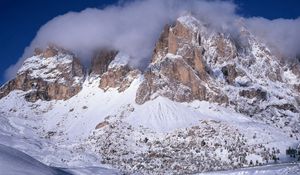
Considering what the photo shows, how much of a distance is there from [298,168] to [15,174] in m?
18.6

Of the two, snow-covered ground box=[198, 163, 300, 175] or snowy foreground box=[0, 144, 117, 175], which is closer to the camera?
snowy foreground box=[0, 144, 117, 175]

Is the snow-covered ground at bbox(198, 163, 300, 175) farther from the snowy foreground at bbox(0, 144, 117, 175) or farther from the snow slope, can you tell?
the snow slope

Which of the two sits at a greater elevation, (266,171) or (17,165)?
(266,171)

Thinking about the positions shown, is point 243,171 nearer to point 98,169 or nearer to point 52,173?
point 98,169

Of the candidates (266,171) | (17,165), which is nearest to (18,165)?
(17,165)

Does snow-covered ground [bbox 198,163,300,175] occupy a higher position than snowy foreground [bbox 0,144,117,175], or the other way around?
snow-covered ground [bbox 198,163,300,175]

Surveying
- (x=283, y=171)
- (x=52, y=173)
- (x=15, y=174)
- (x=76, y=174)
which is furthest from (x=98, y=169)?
(x=283, y=171)

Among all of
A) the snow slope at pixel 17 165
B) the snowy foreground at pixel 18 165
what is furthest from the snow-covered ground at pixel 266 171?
the snow slope at pixel 17 165

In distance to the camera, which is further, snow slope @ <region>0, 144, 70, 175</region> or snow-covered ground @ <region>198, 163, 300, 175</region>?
snow-covered ground @ <region>198, 163, 300, 175</region>

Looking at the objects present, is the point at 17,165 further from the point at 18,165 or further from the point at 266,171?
the point at 266,171

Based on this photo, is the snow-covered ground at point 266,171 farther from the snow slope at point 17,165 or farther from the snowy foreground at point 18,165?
the snow slope at point 17,165

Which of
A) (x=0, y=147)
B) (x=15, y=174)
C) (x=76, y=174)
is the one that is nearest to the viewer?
(x=15, y=174)

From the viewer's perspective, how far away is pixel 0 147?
10812mm

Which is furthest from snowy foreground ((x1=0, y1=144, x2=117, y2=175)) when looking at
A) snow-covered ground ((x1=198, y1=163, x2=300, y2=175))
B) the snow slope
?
snow-covered ground ((x1=198, y1=163, x2=300, y2=175))
